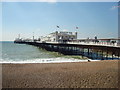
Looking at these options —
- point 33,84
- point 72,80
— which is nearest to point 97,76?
point 72,80

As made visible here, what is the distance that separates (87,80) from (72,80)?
1117 millimetres

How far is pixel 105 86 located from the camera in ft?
31.3

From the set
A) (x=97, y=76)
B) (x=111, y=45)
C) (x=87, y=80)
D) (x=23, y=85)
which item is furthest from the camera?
(x=111, y=45)

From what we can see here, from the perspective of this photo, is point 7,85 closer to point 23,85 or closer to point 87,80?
point 23,85

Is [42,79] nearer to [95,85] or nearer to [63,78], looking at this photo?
[63,78]

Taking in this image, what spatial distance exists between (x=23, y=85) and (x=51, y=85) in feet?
6.40

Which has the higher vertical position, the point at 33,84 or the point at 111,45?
the point at 111,45

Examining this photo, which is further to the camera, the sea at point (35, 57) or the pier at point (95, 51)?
the sea at point (35, 57)

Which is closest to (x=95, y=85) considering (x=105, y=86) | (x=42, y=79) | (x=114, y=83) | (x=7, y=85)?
(x=105, y=86)

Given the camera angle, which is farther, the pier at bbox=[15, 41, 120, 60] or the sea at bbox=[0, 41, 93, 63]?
the sea at bbox=[0, 41, 93, 63]

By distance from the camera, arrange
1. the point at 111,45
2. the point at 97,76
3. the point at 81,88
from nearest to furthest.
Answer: the point at 81,88 → the point at 97,76 → the point at 111,45

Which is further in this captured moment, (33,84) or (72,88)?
(33,84)

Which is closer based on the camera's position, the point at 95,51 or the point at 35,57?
the point at 35,57

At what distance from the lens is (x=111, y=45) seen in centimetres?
2209
